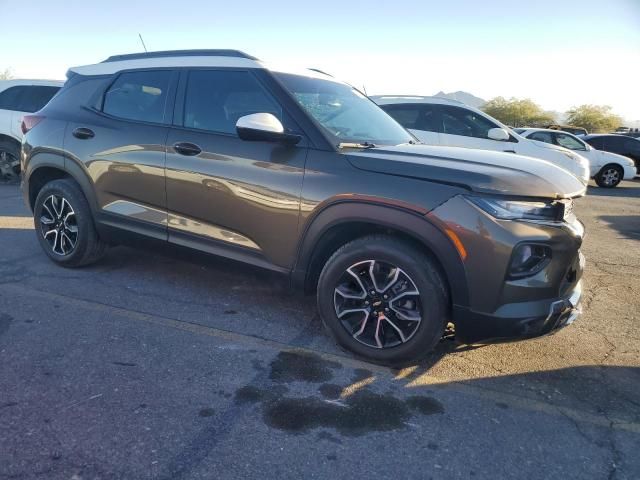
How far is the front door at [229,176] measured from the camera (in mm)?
3256

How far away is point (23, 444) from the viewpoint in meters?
2.19

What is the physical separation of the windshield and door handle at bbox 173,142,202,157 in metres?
0.77

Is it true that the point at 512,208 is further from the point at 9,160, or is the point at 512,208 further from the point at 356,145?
the point at 9,160

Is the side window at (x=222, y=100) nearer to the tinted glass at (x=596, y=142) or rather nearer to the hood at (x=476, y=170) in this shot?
the hood at (x=476, y=170)

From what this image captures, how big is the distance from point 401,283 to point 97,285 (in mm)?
2702

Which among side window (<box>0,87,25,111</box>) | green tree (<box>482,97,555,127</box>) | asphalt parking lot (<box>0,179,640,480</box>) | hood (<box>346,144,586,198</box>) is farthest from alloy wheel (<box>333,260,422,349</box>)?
green tree (<box>482,97,555,127</box>)

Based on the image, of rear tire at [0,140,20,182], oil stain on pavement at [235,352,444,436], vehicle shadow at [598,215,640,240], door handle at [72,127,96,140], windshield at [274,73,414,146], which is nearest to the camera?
oil stain on pavement at [235,352,444,436]

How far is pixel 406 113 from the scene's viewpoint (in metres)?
9.01

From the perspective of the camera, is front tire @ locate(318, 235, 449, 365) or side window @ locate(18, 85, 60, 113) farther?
side window @ locate(18, 85, 60, 113)

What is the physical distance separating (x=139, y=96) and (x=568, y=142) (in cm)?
1401

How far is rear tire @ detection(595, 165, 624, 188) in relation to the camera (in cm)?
1518

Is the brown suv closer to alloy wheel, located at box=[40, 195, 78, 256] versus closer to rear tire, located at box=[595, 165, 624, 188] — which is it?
alloy wheel, located at box=[40, 195, 78, 256]

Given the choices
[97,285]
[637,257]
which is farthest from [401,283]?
[637,257]

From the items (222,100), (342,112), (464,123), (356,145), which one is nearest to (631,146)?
(464,123)
